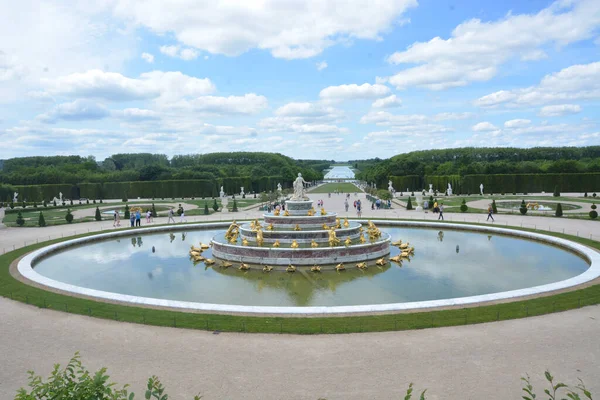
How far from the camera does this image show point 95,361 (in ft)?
33.5

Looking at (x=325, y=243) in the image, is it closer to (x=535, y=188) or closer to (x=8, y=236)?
(x=8, y=236)

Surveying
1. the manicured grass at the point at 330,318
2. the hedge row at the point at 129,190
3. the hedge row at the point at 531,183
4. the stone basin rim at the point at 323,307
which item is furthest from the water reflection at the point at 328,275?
the hedge row at the point at 129,190

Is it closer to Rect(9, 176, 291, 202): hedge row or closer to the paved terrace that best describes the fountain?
the paved terrace

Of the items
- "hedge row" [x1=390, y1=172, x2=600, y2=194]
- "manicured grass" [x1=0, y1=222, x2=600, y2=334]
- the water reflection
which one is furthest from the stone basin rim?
"hedge row" [x1=390, y1=172, x2=600, y2=194]

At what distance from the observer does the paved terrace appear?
8789 millimetres

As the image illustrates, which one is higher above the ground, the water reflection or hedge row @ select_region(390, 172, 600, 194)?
hedge row @ select_region(390, 172, 600, 194)

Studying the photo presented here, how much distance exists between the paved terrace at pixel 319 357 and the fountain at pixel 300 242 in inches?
379

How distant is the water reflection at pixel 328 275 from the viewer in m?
16.6

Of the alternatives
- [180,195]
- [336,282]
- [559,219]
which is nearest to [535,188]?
[559,219]

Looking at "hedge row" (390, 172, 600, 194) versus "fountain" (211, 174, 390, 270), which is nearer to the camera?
"fountain" (211, 174, 390, 270)

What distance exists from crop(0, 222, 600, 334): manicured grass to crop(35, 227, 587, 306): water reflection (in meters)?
2.48

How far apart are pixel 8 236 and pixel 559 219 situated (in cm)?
4229

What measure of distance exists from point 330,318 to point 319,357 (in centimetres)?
287

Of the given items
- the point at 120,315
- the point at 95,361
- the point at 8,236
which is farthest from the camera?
the point at 8,236
